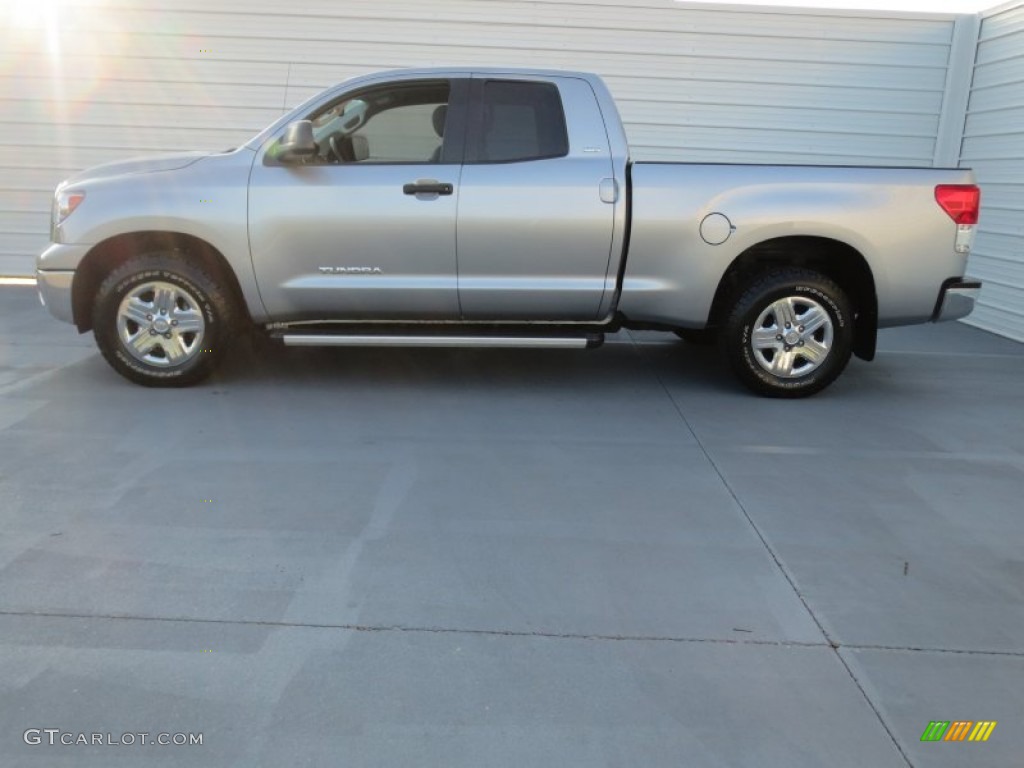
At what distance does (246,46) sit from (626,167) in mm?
5618

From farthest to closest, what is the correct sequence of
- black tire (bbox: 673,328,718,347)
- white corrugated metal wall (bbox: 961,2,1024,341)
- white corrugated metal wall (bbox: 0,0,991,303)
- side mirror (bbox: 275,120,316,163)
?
white corrugated metal wall (bbox: 0,0,991,303)
white corrugated metal wall (bbox: 961,2,1024,341)
black tire (bbox: 673,328,718,347)
side mirror (bbox: 275,120,316,163)

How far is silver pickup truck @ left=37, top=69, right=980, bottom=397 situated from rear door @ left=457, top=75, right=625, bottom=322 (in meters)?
0.01

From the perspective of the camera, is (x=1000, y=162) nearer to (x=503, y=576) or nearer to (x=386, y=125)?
(x=386, y=125)

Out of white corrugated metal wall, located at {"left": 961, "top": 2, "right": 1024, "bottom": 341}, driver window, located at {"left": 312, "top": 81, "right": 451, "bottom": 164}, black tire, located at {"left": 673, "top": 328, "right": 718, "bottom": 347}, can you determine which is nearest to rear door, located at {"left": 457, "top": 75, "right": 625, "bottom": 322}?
driver window, located at {"left": 312, "top": 81, "right": 451, "bottom": 164}

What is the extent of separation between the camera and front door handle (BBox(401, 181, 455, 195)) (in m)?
5.35

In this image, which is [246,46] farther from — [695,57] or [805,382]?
[805,382]

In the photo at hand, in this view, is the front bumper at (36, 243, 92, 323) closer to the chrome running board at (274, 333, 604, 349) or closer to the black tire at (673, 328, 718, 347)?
the chrome running board at (274, 333, 604, 349)

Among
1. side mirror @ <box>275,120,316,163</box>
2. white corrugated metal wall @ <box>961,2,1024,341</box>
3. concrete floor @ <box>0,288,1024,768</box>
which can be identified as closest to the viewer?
concrete floor @ <box>0,288,1024,768</box>

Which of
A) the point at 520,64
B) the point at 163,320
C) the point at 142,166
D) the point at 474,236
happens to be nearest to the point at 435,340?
the point at 474,236

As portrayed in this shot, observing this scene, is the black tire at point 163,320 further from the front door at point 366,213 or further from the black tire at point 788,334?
the black tire at point 788,334

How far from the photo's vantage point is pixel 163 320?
557 cm

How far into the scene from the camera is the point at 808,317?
5.66 meters

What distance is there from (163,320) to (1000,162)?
7.93m

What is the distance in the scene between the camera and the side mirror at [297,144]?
204 inches
